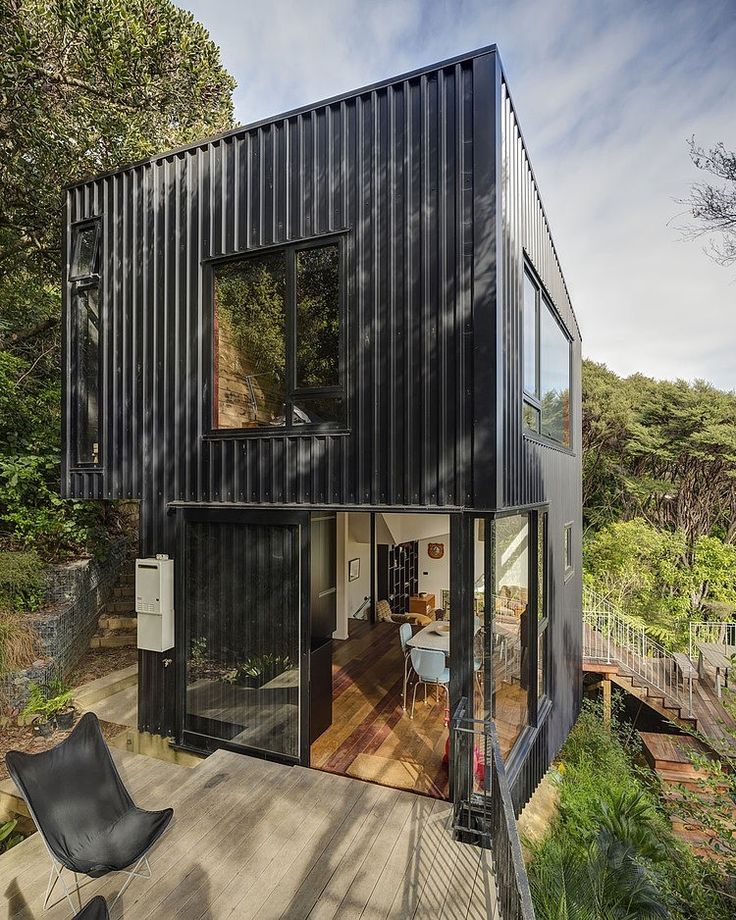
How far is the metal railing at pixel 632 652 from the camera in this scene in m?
9.86

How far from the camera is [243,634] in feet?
14.4

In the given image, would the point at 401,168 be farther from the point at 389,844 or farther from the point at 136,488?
the point at 389,844

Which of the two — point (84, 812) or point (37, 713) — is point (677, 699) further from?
point (37, 713)

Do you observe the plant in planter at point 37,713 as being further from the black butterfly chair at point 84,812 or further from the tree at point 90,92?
the tree at point 90,92

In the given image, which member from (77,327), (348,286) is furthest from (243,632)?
(77,327)

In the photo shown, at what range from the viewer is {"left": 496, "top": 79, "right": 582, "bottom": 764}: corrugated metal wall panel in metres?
3.76

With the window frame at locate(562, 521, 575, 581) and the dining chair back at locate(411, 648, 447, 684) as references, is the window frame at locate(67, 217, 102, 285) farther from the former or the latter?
the window frame at locate(562, 521, 575, 581)

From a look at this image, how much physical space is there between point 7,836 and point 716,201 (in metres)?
9.60

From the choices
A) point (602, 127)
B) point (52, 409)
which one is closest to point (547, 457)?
point (52, 409)

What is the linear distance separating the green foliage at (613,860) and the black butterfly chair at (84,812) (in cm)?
289

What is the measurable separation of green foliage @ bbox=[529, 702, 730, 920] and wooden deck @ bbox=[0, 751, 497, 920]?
3.86ft

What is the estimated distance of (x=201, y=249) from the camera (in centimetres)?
465

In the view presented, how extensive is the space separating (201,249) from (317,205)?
4.27 feet

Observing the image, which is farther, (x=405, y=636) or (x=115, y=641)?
(x=115, y=641)
